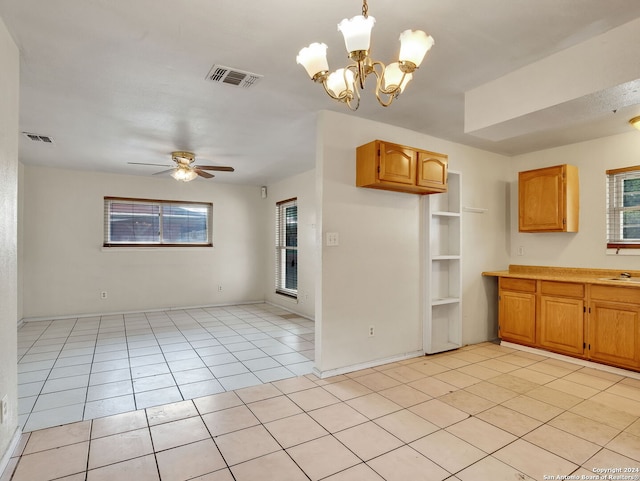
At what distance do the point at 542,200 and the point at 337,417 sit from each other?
11.4 feet

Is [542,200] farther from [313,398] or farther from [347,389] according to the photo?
[313,398]

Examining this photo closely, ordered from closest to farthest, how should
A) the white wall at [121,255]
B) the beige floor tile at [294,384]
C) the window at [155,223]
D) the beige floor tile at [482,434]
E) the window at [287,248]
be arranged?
the beige floor tile at [482,434], the beige floor tile at [294,384], the white wall at [121,255], the window at [155,223], the window at [287,248]

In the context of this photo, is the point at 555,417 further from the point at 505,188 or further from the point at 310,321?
the point at 310,321

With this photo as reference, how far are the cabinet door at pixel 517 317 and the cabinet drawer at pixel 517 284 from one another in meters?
0.05

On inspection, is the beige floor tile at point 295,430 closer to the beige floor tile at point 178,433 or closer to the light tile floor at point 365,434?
the light tile floor at point 365,434

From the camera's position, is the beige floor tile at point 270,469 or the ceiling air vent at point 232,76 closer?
the beige floor tile at point 270,469

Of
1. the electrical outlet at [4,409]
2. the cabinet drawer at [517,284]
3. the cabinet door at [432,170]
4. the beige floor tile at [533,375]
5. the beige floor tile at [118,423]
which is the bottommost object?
the beige floor tile at [118,423]

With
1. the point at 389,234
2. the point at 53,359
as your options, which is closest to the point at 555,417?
the point at 389,234

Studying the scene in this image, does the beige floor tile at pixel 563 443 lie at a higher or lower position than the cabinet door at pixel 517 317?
lower

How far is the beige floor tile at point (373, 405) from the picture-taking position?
2.60 metres

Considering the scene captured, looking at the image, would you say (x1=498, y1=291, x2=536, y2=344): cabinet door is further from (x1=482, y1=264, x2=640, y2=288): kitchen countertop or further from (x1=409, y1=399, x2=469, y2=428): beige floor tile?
(x1=409, y1=399, x2=469, y2=428): beige floor tile

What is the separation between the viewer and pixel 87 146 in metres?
4.48

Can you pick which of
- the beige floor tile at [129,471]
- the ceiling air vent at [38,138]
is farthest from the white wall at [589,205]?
the ceiling air vent at [38,138]

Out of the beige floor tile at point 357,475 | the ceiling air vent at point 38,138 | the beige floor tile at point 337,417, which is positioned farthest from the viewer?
the ceiling air vent at point 38,138
